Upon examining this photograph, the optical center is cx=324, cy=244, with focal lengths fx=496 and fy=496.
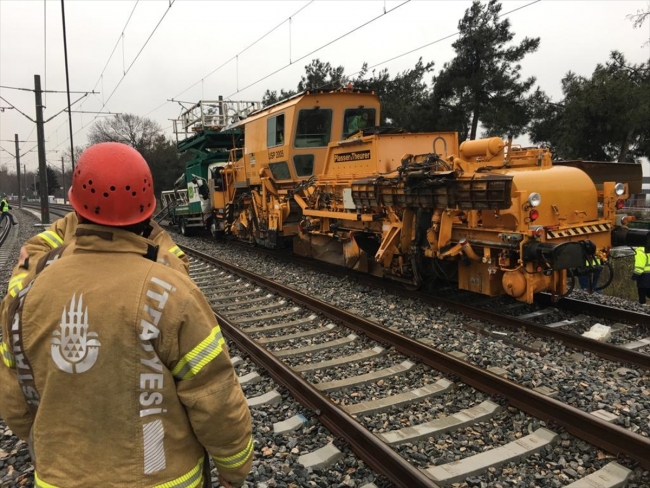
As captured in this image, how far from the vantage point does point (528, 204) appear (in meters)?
5.56

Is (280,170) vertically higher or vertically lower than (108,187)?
higher

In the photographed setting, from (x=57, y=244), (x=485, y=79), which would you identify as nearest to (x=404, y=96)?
(x=485, y=79)

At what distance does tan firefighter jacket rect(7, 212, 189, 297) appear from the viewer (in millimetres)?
1697

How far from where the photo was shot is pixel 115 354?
4.78 ft

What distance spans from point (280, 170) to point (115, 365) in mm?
10354

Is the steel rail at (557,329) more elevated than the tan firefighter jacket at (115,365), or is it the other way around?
the tan firefighter jacket at (115,365)

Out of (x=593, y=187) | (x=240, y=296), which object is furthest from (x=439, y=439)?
(x=240, y=296)

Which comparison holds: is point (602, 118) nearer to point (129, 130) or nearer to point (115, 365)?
point (115, 365)

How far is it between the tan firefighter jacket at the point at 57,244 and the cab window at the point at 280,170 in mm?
9398

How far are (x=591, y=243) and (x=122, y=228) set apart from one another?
566 cm

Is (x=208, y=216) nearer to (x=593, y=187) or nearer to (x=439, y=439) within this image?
(x=593, y=187)

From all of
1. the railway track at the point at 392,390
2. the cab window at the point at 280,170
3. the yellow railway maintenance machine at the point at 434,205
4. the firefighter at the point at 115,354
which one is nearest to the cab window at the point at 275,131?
the yellow railway maintenance machine at the point at 434,205

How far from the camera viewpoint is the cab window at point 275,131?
11.3m

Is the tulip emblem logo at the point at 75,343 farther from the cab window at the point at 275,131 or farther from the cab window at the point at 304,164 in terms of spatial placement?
the cab window at the point at 275,131
